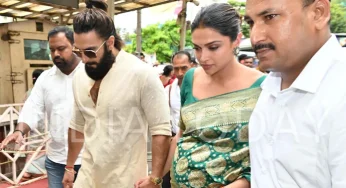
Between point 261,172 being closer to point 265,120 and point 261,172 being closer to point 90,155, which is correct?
point 265,120

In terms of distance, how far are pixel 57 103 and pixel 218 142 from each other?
172 centimetres

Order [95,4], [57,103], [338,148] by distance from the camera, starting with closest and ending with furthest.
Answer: [338,148] < [95,4] < [57,103]

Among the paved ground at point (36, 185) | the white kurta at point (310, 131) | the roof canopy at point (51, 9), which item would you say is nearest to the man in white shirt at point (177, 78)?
the paved ground at point (36, 185)

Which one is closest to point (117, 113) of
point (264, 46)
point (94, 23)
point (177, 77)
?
point (94, 23)

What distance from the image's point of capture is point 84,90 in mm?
2045

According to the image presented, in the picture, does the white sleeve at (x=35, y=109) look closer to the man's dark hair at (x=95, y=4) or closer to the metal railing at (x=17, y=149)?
the man's dark hair at (x=95, y=4)

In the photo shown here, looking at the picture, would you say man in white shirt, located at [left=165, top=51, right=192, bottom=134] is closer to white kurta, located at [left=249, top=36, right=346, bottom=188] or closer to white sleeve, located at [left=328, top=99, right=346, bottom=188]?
white kurta, located at [left=249, top=36, right=346, bottom=188]

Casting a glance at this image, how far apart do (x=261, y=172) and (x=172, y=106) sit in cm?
272

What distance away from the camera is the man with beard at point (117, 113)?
1.87 meters

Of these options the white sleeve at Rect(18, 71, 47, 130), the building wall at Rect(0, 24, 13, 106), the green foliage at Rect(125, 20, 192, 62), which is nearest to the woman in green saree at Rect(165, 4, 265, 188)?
the white sleeve at Rect(18, 71, 47, 130)

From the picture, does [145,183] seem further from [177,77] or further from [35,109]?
[177,77]

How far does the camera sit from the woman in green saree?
1.38 m

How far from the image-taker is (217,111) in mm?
1427

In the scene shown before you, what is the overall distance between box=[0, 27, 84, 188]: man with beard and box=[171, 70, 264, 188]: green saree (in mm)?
1491
